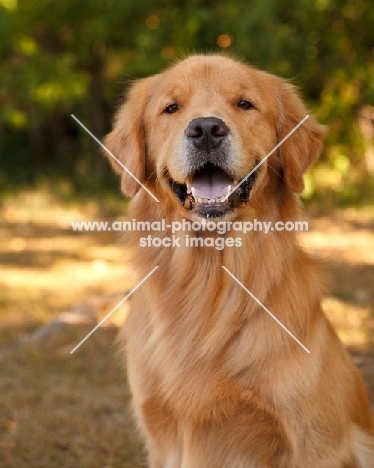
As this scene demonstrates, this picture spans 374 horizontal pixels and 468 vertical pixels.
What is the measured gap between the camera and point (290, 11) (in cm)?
1003

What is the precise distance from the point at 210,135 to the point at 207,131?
0.02 m

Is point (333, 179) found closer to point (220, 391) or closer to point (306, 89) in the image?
point (306, 89)

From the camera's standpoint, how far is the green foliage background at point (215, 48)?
32.1 ft

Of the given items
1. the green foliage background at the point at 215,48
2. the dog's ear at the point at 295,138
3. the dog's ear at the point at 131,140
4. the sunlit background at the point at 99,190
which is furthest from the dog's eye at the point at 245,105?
the green foliage background at the point at 215,48

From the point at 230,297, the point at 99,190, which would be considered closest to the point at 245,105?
the point at 230,297

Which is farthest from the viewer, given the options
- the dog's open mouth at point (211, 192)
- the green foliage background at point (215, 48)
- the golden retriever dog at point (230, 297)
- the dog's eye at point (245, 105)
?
the green foliage background at point (215, 48)

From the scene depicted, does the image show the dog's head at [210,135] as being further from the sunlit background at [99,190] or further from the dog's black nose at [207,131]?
the sunlit background at [99,190]

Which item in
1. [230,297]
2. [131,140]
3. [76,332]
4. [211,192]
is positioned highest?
[131,140]

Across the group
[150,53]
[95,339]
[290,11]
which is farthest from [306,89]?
[95,339]

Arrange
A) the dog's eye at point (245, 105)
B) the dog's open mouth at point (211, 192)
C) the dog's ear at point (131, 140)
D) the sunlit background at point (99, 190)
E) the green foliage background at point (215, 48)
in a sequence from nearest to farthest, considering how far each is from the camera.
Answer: the dog's open mouth at point (211, 192), the dog's eye at point (245, 105), the dog's ear at point (131, 140), the sunlit background at point (99, 190), the green foliage background at point (215, 48)

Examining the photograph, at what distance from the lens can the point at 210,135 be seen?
277cm

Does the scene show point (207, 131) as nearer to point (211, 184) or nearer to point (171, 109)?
point (211, 184)

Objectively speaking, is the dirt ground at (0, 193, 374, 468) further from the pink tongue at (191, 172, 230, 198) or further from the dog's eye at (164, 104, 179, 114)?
the dog's eye at (164, 104, 179, 114)

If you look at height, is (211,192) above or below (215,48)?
above
